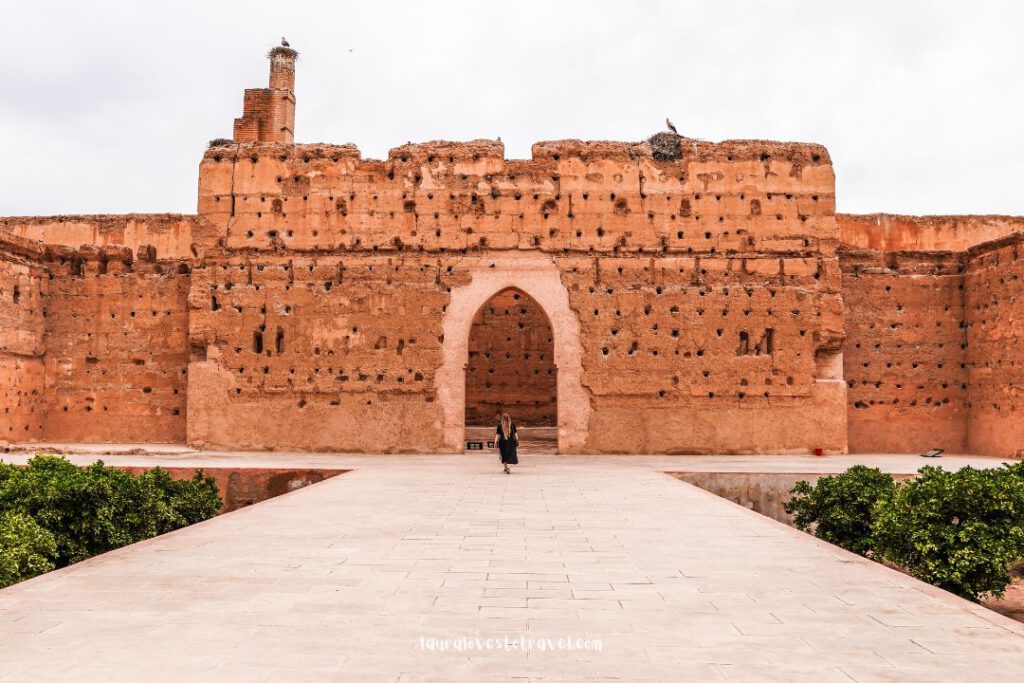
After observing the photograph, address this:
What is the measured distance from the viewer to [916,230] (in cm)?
1730

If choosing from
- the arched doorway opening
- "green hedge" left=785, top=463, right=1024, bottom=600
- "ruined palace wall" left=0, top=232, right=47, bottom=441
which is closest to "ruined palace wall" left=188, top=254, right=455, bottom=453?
"ruined palace wall" left=0, top=232, right=47, bottom=441

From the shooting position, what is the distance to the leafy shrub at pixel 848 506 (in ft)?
23.2

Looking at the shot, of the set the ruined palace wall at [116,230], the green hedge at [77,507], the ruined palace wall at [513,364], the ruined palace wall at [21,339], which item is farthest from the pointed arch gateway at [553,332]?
the ruined palace wall at [21,339]

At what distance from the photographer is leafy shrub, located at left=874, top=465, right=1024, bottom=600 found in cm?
552

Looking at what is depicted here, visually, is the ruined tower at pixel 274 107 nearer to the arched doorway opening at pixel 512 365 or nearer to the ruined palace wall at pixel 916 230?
the arched doorway opening at pixel 512 365

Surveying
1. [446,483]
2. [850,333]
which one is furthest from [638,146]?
[446,483]

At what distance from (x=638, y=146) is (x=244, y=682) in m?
13.6

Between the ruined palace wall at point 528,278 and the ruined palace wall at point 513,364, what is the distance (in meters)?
5.23

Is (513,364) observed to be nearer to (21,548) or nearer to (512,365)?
(512,365)

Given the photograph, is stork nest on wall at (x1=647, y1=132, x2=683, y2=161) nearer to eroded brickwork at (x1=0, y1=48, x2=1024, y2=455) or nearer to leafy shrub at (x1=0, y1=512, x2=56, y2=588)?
eroded brickwork at (x1=0, y1=48, x2=1024, y2=455)

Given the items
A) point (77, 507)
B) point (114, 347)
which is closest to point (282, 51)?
point (114, 347)

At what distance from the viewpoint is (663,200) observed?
15.0 metres

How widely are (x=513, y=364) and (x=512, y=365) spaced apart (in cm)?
4

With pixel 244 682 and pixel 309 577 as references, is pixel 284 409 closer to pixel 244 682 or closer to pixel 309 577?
pixel 309 577
